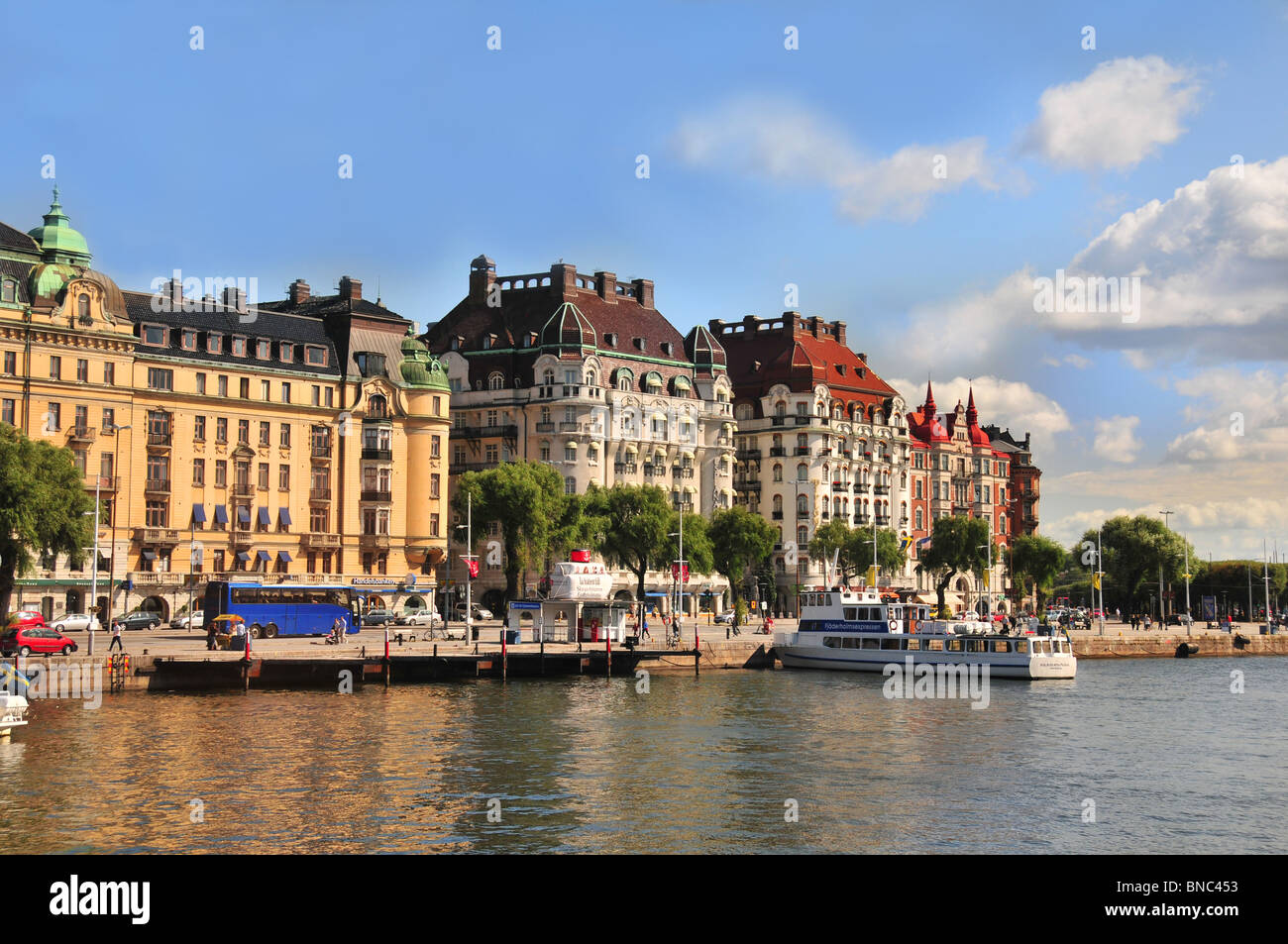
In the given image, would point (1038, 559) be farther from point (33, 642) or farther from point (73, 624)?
point (33, 642)

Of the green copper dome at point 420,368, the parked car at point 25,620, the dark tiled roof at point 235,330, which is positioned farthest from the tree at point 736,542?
the parked car at point 25,620

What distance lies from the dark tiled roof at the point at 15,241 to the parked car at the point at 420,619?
138ft

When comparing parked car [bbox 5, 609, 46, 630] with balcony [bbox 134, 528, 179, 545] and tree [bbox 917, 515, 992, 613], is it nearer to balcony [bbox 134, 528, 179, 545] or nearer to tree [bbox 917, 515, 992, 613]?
balcony [bbox 134, 528, 179, 545]

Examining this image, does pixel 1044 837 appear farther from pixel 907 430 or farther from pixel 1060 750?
pixel 907 430

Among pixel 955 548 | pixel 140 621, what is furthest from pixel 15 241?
pixel 955 548

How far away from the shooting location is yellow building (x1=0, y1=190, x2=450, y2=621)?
112 meters

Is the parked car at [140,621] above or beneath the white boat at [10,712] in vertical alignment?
above

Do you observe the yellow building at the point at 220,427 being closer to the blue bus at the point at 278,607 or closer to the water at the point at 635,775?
the blue bus at the point at 278,607

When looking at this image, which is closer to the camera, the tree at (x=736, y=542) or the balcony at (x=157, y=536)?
the balcony at (x=157, y=536)

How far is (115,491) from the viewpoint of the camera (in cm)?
11581

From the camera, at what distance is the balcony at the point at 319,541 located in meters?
128

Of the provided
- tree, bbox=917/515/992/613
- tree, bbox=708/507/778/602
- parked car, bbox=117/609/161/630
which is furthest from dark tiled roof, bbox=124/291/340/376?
tree, bbox=917/515/992/613

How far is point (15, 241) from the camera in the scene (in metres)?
113
